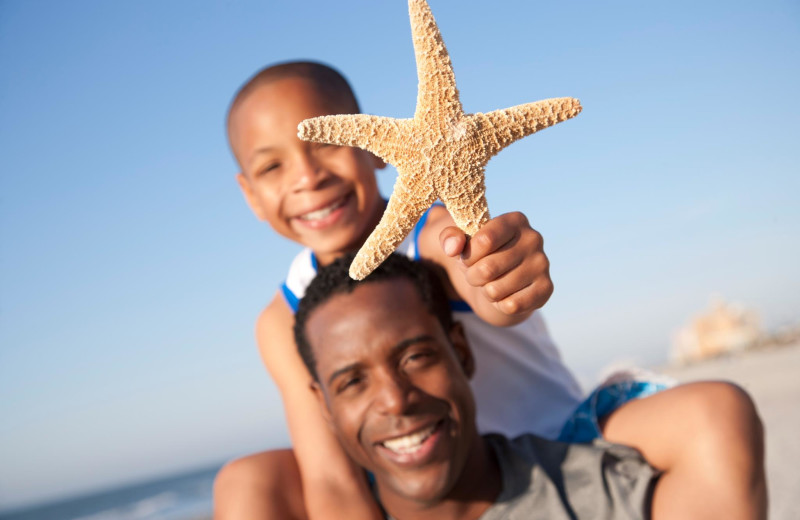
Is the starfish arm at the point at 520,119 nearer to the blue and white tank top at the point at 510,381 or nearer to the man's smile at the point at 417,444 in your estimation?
the man's smile at the point at 417,444

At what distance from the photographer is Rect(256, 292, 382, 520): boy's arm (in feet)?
12.4

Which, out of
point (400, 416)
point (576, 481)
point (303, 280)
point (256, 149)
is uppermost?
point (256, 149)

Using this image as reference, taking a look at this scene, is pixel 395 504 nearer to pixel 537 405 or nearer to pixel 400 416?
pixel 400 416

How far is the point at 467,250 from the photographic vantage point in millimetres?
2496

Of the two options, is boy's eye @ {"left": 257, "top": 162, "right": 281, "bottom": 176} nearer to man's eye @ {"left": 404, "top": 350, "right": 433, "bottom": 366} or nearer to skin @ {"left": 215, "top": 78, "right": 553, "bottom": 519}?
skin @ {"left": 215, "top": 78, "right": 553, "bottom": 519}

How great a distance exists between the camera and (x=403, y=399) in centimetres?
338

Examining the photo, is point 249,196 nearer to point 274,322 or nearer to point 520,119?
point 274,322

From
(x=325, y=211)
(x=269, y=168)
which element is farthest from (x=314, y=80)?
(x=325, y=211)

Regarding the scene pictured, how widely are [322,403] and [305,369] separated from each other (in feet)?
1.01

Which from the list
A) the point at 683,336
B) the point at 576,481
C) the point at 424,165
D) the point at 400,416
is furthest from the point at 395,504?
the point at 683,336

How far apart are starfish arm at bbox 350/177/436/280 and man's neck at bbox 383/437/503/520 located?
71.7 inches

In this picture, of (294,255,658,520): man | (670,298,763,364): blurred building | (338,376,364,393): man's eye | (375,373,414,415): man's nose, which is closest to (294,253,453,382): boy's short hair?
(294,255,658,520): man

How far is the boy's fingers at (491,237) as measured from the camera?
7.96 feet

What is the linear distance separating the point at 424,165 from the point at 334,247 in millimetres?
1966
